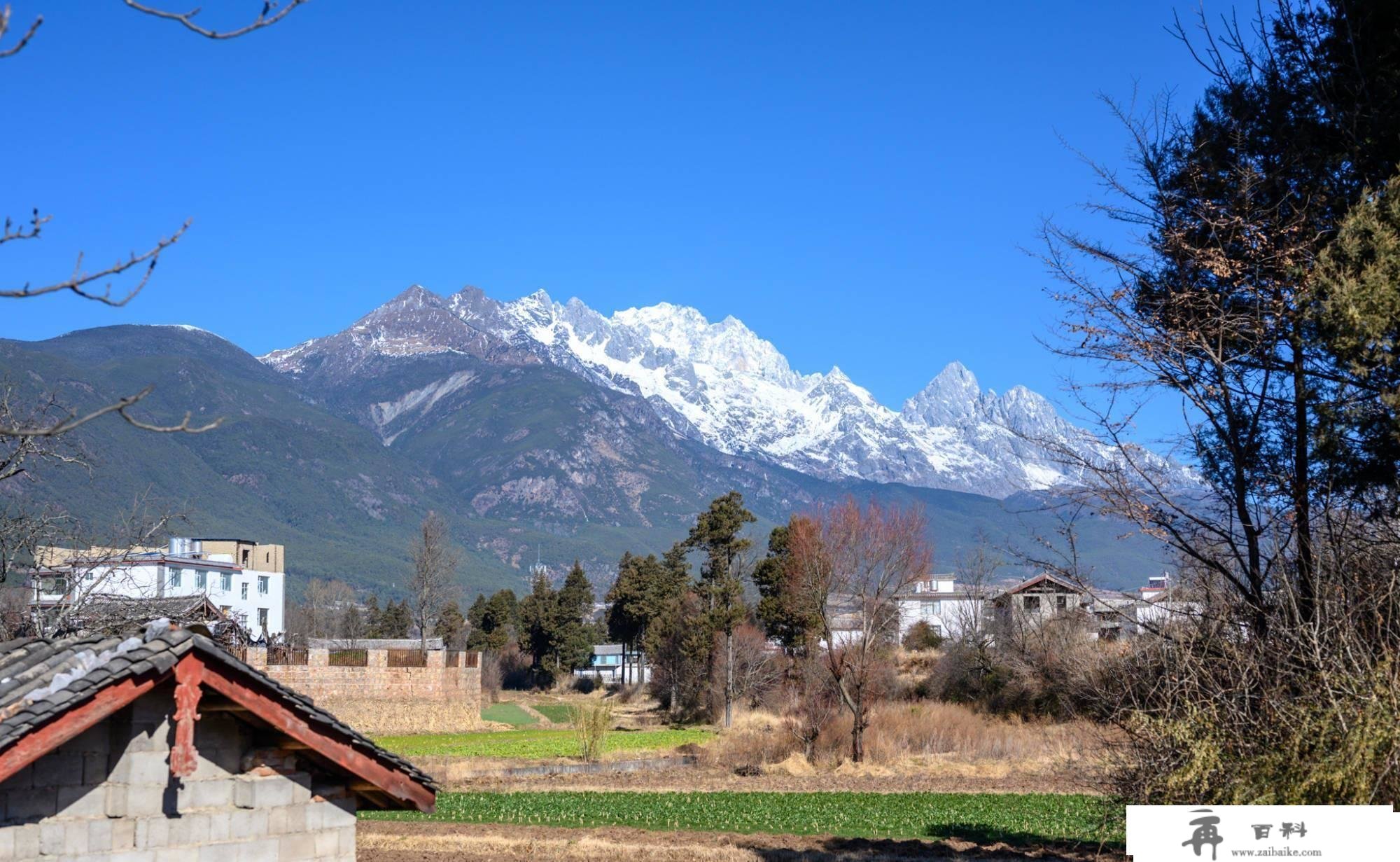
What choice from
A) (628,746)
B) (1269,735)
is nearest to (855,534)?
(628,746)

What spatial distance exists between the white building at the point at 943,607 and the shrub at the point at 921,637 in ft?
1.98

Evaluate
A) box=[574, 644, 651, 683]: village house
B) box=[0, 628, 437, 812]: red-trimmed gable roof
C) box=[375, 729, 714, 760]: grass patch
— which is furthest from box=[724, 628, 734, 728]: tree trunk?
box=[0, 628, 437, 812]: red-trimmed gable roof

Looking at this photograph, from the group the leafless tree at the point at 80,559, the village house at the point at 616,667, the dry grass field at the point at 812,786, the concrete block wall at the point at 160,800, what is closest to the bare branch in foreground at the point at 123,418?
the concrete block wall at the point at 160,800

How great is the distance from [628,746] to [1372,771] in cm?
4674

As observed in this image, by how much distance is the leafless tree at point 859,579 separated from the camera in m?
46.8

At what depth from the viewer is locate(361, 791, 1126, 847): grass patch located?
87.0 feet

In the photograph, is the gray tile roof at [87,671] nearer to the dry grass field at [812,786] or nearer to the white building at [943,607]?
the dry grass field at [812,786]

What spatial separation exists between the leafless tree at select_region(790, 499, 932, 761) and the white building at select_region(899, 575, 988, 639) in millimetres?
1515

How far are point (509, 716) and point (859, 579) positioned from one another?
103 ft

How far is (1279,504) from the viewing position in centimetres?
1498

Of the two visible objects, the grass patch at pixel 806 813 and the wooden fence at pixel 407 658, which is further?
the wooden fence at pixel 407 658

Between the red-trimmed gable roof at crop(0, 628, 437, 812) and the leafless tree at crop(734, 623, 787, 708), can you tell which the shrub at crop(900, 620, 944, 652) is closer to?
the leafless tree at crop(734, 623, 787, 708)

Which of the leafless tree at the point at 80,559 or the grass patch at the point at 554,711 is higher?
the leafless tree at the point at 80,559

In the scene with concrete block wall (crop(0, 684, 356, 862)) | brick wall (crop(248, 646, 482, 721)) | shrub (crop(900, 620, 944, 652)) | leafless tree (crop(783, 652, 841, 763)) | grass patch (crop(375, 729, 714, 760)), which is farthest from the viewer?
shrub (crop(900, 620, 944, 652))
